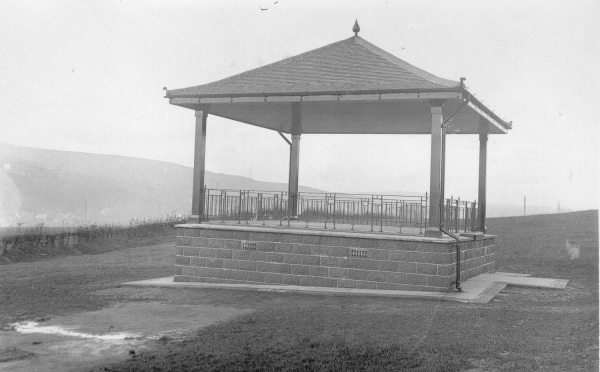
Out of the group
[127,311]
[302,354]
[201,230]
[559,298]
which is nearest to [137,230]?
[201,230]

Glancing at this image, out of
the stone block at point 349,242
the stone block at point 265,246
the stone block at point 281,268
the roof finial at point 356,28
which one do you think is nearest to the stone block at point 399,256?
the stone block at point 349,242

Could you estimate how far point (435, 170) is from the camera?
11.5 m

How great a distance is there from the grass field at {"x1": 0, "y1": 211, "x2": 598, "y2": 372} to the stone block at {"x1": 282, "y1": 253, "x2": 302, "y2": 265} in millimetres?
1110

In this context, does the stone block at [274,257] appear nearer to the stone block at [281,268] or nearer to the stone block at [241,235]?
the stone block at [281,268]

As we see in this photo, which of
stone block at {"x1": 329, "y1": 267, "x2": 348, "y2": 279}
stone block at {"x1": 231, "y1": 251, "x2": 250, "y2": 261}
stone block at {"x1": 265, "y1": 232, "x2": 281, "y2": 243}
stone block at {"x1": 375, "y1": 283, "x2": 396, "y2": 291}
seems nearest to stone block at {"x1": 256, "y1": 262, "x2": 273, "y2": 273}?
stone block at {"x1": 231, "y1": 251, "x2": 250, "y2": 261}

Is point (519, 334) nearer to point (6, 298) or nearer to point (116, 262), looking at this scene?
point (6, 298)

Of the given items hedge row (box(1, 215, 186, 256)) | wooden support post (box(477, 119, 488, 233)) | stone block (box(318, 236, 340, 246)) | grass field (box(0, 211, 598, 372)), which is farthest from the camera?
hedge row (box(1, 215, 186, 256))

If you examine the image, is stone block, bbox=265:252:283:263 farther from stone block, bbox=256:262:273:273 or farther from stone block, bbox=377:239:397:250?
stone block, bbox=377:239:397:250

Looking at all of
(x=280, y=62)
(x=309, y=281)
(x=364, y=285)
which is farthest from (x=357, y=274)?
(x=280, y=62)

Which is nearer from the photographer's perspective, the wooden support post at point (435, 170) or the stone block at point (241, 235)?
the wooden support post at point (435, 170)

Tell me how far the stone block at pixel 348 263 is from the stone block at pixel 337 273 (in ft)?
0.35

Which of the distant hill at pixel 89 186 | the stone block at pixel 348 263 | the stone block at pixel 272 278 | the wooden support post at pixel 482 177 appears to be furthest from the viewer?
the distant hill at pixel 89 186

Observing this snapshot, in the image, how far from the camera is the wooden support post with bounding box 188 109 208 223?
13.5 metres

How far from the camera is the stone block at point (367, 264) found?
38.9 feet
